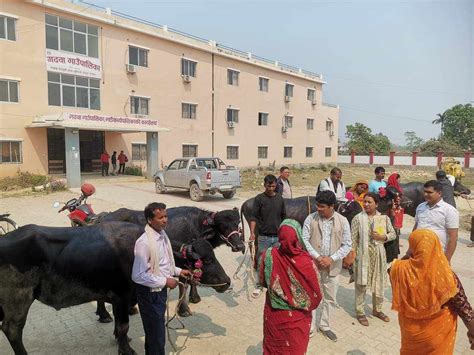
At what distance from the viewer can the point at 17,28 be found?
688 inches

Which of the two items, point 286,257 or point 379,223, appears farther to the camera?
point 379,223

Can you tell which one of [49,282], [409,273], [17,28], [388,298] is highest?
[17,28]

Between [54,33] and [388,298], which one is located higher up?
[54,33]

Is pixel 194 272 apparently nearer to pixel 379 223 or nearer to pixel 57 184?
pixel 379 223

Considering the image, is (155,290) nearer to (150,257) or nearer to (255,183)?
(150,257)

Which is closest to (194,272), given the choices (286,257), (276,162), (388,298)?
(286,257)

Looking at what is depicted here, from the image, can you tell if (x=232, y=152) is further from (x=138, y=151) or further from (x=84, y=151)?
(x=84, y=151)

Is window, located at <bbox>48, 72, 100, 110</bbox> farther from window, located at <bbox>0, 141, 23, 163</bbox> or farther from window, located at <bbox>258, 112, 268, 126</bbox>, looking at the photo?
window, located at <bbox>258, 112, 268, 126</bbox>

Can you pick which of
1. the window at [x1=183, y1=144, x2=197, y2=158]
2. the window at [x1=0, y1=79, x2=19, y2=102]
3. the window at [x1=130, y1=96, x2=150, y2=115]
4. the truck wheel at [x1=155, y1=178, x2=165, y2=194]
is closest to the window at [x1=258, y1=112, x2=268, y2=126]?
the window at [x1=183, y1=144, x2=197, y2=158]

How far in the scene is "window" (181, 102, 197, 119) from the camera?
25469 millimetres

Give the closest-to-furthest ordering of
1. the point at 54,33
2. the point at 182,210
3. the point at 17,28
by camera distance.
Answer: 1. the point at 182,210
2. the point at 17,28
3. the point at 54,33

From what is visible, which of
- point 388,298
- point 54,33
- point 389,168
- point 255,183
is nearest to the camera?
point 388,298

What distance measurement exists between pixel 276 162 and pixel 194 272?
97.9ft

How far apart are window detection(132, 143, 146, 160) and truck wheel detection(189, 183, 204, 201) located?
398 inches
